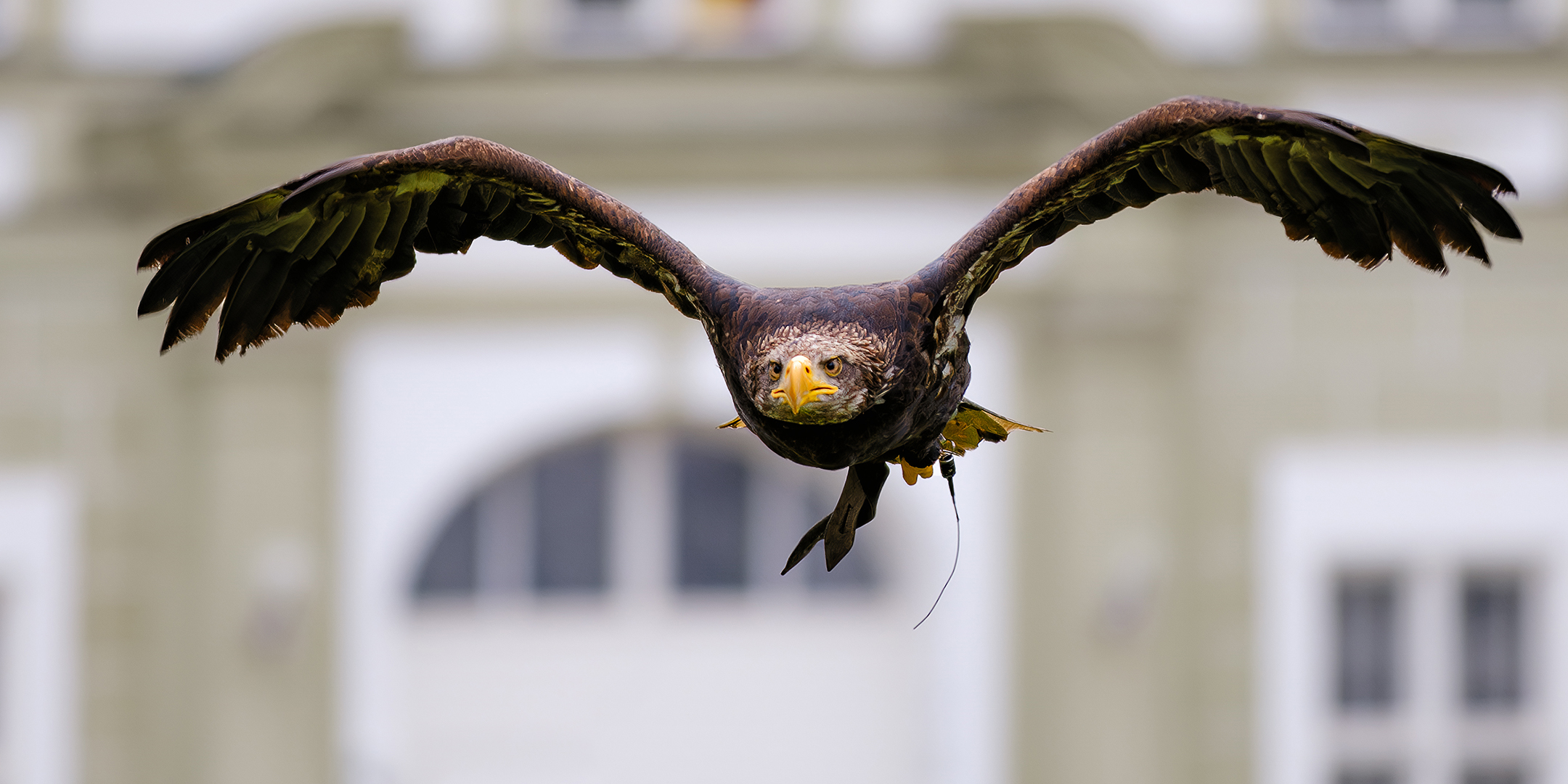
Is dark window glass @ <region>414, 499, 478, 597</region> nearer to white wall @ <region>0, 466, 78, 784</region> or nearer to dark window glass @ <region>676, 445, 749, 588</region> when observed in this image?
dark window glass @ <region>676, 445, 749, 588</region>

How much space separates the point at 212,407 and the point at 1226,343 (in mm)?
4510

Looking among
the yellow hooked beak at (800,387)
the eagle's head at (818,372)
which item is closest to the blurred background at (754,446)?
the eagle's head at (818,372)

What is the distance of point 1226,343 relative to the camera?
25.1 ft

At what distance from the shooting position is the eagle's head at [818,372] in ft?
6.88

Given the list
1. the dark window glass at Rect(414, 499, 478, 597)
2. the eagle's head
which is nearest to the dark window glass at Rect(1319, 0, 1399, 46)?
the dark window glass at Rect(414, 499, 478, 597)

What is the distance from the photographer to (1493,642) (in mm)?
8062

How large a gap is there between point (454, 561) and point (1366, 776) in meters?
4.38

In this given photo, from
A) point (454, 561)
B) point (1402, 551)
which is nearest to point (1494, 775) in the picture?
point (1402, 551)

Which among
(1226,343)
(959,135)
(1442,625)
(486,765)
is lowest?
(486,765)

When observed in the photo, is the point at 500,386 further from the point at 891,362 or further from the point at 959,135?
the point at 891,362

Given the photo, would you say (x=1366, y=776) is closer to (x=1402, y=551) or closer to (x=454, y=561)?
→ (x=1402, y=551)

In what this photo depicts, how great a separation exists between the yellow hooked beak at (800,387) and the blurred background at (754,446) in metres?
5.15

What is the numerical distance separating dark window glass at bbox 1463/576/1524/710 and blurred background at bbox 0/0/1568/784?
0.03m

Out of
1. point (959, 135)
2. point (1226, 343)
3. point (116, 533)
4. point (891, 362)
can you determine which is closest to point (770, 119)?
point (959, 135)
